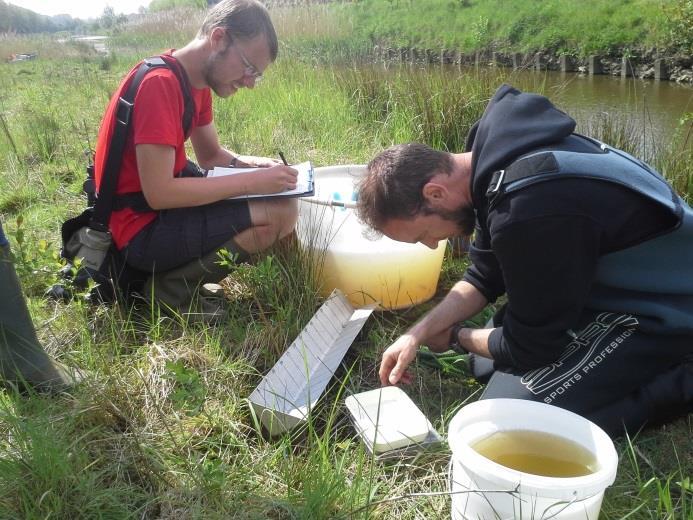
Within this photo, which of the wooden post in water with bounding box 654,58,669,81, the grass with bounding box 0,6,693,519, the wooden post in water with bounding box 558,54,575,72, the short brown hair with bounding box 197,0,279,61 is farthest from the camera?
the wooden post in water with bounding box 558,54,575,72

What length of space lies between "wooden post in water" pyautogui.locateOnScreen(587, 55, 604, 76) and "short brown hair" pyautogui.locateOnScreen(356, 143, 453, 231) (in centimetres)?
1288

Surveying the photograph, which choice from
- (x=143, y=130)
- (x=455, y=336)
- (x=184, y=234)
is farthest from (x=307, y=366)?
(x=143, y=130)

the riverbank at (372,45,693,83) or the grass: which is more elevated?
the grass

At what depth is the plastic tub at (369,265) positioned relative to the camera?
236cm

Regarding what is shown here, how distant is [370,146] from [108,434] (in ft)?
10.4

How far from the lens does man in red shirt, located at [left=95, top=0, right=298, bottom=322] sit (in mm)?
2121

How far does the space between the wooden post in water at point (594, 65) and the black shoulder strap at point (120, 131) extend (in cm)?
1268

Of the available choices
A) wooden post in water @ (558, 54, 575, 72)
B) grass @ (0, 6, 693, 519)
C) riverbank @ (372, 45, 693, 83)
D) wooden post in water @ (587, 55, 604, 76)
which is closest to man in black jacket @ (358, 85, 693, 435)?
grass @ (0, 6, 693, 519)

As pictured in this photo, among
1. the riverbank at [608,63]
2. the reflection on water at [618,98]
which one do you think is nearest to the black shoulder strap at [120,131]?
the reflection on water at [618,98]

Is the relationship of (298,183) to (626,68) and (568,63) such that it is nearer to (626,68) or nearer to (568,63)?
(626,68)

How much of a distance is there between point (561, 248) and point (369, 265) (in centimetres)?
99

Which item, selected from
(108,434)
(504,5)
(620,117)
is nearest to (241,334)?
(108,434)

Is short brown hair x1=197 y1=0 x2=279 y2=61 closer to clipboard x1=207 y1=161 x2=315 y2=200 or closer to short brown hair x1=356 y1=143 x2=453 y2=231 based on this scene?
clipboard x1=207 y1=161 x2=315 y2=200

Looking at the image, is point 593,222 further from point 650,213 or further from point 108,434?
point 108,434
